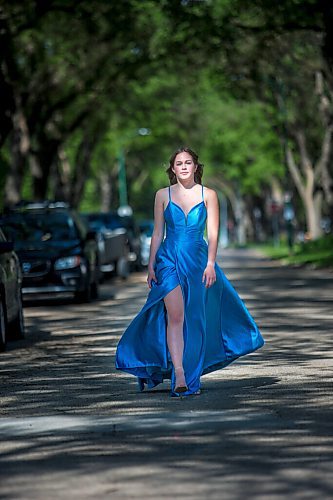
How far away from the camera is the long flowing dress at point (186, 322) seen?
37.3 ft

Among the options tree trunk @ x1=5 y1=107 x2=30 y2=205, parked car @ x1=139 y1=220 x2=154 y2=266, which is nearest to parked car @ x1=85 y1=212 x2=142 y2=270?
tree trunk @ x1=5 y1=107 x2=30 y2=205

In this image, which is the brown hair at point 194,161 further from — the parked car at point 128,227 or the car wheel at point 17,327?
the parked car at point 128,227

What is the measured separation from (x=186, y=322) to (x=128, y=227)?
3504cm

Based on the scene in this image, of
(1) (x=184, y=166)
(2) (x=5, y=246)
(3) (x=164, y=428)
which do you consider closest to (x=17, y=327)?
(2) (x=5, y=246)

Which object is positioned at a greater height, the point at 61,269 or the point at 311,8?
the point at 311,8

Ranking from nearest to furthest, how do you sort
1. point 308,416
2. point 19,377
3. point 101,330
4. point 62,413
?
1. point 308,416
2. point 62,413
3. point 19,377
4. point 101,330

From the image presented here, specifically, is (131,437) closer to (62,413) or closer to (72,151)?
(62,413)

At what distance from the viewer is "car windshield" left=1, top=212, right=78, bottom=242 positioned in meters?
27.6

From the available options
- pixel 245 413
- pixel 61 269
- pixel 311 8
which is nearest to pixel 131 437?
pixel 245 413

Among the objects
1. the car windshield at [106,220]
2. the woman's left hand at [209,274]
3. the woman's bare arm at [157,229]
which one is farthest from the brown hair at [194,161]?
the car windshield at [106,220]

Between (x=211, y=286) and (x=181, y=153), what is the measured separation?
3.37 ft

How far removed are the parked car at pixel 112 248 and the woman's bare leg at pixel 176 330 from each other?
24.6m

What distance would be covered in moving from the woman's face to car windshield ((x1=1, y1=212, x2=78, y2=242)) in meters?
16.0

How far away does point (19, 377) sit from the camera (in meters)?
13.9
